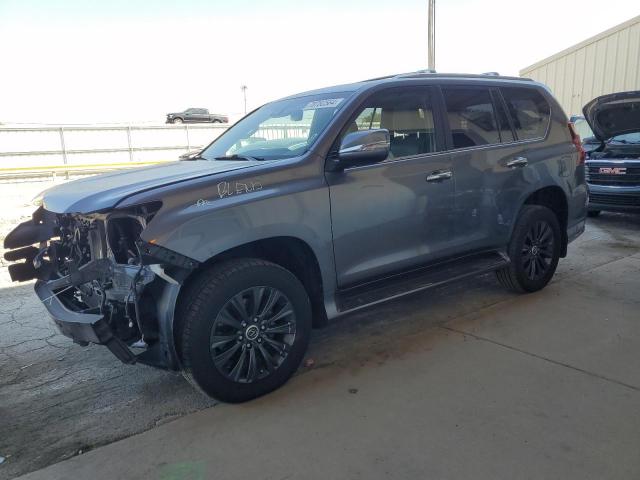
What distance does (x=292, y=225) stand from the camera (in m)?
3.25

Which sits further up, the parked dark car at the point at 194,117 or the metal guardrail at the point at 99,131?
the parked dark car at the point at 194,117

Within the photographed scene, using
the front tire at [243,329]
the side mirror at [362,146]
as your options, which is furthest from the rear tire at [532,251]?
the front tire at [243,329]

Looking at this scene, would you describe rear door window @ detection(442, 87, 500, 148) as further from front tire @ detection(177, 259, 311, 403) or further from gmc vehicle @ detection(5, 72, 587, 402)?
front tire @ detection(177, 259, 311, 403)

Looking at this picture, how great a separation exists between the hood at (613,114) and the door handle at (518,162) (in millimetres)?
3913

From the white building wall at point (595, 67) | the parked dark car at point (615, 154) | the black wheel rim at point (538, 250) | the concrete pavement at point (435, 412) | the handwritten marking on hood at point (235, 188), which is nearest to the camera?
the concrete pavement at point (435, 412)

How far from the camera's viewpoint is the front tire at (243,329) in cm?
294

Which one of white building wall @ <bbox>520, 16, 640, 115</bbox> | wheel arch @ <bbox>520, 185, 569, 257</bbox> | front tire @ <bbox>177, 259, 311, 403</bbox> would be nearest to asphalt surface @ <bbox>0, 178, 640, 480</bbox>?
front tire @ <bbox>177, 259, 311, 403</bbox>

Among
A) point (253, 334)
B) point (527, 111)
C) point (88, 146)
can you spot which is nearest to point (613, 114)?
point (527, 111)

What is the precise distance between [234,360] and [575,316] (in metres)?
3.00

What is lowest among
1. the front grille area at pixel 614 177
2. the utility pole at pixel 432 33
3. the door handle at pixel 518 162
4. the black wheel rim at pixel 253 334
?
the black wheel rim at pixel 253 334

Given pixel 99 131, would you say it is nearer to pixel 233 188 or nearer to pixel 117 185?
pixel 117 185

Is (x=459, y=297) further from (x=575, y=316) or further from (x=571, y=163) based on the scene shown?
(x=571, y=163)

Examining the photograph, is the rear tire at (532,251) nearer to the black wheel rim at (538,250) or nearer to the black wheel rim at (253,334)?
the black wheel rim at (538,250)

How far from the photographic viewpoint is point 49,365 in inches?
153
